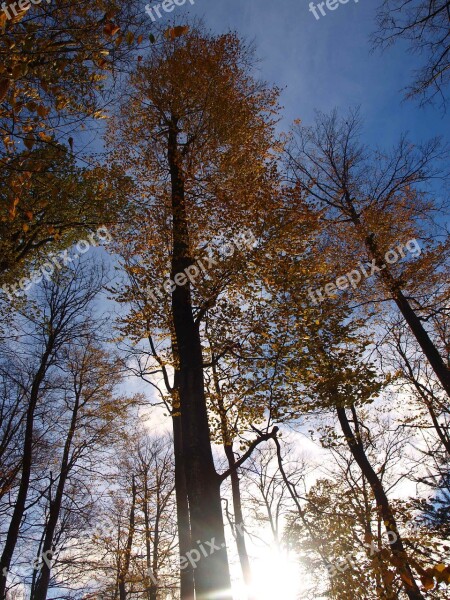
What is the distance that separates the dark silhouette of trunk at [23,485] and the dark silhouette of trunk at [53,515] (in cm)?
177

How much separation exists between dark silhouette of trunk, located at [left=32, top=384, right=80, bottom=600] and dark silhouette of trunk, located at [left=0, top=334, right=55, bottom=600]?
5.80 ft

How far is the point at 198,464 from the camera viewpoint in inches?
193

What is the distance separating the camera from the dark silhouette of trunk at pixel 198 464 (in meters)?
4.42

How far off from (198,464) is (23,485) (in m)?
6.89

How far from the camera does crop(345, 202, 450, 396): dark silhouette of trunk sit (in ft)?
29.0

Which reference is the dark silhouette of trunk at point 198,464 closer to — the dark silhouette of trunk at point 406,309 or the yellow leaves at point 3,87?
the yellow leaves at point 3,87

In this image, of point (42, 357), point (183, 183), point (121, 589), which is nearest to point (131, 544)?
point (121, 589)

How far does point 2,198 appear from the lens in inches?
322

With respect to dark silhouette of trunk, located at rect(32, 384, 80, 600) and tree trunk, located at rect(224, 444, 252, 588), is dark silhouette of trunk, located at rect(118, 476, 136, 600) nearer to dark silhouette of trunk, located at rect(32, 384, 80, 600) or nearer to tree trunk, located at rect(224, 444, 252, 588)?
dark silhouette of trunk, located at rect(32, 384, 80, 600)

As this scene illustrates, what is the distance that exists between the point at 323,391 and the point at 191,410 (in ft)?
10.8

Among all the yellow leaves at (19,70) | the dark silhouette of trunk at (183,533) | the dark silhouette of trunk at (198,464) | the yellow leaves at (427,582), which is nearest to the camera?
the yellow leaves at (427,582)

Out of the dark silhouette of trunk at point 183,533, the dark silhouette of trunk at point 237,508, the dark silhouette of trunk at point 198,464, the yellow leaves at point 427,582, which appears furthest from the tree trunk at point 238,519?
the yellow leaves at point 427,582

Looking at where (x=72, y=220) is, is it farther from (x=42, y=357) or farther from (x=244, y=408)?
(x=244, y=408)

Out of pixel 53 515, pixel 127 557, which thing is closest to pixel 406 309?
pixel 53 515
